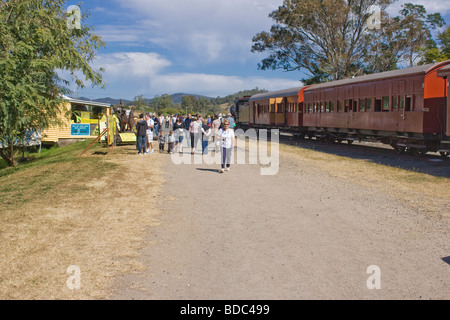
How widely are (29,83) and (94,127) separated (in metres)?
20.9

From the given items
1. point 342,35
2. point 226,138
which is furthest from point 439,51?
point 226,138

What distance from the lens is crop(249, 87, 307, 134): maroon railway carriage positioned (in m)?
29.7

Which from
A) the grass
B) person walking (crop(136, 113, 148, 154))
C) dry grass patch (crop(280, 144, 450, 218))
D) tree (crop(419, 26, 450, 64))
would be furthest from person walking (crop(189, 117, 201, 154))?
tree (crop(419, 26, 450, 64))

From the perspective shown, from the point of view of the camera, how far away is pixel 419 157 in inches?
690

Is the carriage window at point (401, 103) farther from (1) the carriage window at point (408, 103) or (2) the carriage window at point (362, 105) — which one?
(2) the carriage window at point (362, 105)

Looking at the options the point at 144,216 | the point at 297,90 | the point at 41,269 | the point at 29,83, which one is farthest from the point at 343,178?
the point at 297,90

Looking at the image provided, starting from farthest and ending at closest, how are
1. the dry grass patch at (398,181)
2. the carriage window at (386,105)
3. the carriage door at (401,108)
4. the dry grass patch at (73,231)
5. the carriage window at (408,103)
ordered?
the carriage window at (386,105) < the carriage door at (401,108) < the carriage window at (408,103) < the dry grass patch at (398,181) < the dry grass patch at (73,231)

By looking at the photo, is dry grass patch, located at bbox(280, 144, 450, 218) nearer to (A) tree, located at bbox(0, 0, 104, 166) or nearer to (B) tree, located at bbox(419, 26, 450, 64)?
(A) tree, located at bbox(0, 0, 104, 166)

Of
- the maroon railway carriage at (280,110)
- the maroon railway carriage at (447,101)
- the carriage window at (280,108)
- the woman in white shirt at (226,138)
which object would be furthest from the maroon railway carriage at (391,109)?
the woman in white shirt at (226,138)

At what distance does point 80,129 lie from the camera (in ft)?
119

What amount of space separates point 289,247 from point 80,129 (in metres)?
32.5

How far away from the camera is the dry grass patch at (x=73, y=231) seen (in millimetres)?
5250

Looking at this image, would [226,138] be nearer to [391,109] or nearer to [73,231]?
[73,231]

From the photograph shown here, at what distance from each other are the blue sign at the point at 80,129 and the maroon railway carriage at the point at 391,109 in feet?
64.5
